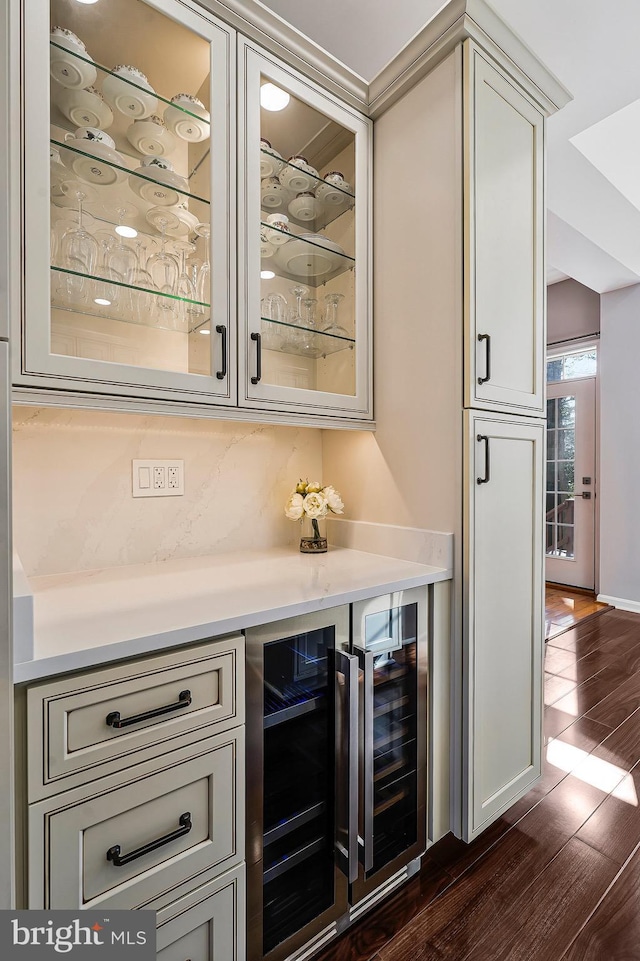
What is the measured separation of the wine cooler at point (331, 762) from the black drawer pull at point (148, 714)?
146mm

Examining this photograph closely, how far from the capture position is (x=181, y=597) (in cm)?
113

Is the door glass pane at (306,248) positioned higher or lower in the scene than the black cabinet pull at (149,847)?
higher

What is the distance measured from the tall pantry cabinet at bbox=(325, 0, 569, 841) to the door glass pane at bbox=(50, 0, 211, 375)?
652mm

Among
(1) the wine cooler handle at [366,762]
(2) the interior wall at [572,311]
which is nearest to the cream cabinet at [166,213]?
(1) the wine cooler handle at [366,762]

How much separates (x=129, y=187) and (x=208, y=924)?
5.70 feet

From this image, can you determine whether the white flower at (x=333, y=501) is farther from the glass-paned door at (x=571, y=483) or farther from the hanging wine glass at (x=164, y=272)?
the glass-paned door at (x=571, y=483)

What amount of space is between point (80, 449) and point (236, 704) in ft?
2.81

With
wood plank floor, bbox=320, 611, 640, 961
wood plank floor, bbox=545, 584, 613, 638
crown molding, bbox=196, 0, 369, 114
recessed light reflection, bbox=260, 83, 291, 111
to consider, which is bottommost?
wood plank floor, bbox=320, 611, 640, 961

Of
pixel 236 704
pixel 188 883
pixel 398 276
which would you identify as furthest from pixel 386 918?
pixel 398 276

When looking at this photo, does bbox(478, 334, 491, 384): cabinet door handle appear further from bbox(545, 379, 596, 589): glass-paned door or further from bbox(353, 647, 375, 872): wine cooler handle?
bbox(545, 379, 596, 589): glass-paned door

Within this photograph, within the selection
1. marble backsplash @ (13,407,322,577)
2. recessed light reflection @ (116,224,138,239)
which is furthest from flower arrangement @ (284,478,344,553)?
recessed light reflection @ (116,224,138,239)

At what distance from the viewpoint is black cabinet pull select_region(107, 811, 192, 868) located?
855 mm

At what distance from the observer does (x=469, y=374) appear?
54.6 inches

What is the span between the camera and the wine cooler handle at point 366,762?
1.20 metres
